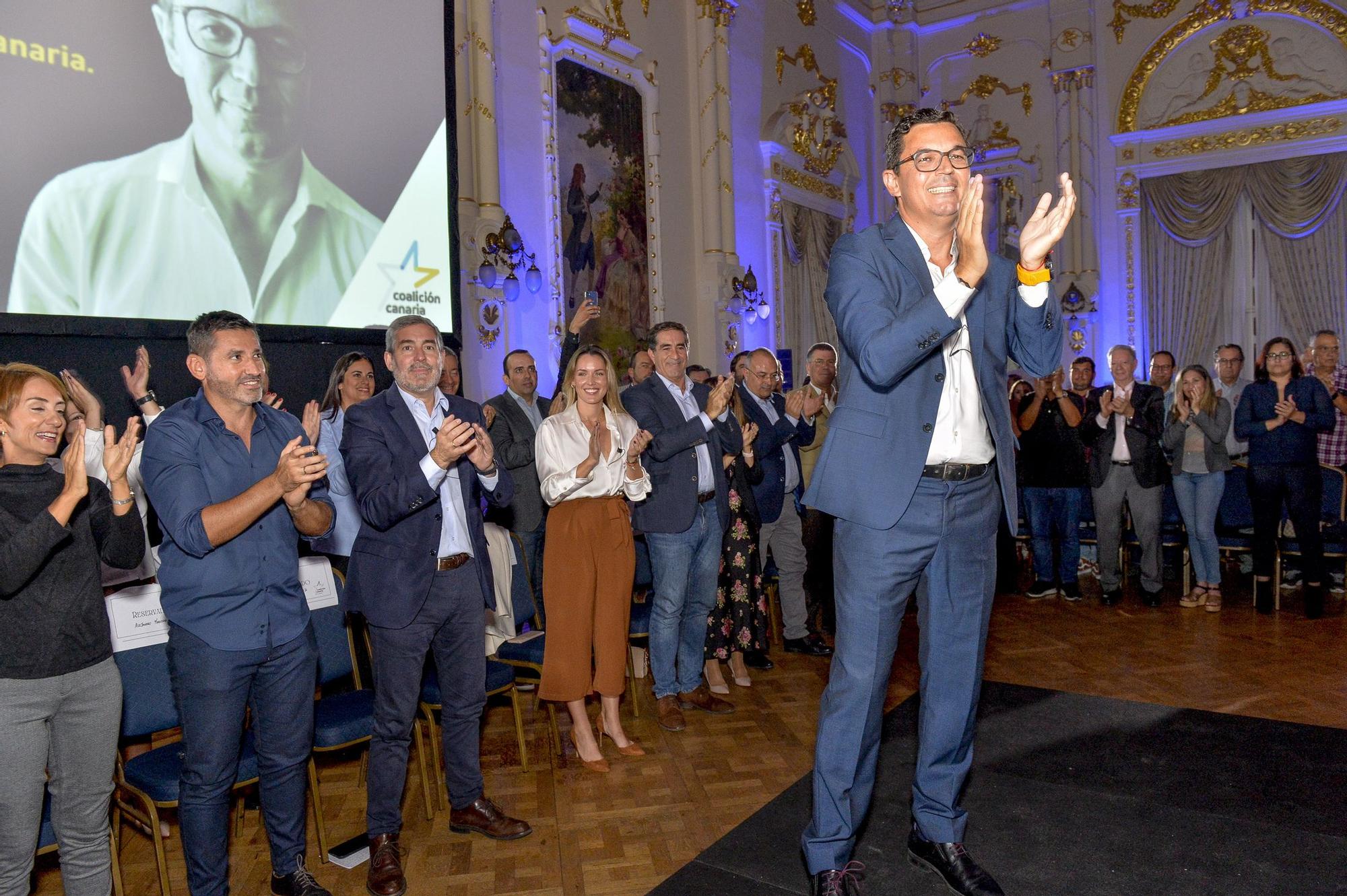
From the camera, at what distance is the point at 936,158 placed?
6.68ft

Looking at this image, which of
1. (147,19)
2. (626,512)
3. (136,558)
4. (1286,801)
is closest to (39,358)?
(147,19)

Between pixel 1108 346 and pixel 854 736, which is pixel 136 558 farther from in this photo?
pixel 1108 346

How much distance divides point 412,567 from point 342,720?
63cm

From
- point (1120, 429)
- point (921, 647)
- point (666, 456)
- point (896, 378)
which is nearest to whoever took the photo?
point (896, 378)

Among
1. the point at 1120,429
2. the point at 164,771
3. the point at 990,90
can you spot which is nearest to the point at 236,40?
the point at 164,771

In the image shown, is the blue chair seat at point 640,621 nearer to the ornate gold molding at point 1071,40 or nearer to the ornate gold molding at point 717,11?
the ornate gold molding at point 717,11

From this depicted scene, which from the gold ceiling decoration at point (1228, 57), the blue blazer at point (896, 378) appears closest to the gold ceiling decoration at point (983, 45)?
the gold ceiling decoration at point (1228, 57)

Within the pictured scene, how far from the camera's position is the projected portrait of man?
4082mm

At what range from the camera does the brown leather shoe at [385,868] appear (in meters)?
2.66

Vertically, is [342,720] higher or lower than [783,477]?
lower

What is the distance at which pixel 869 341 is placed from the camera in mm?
1948

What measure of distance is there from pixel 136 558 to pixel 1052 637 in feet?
15.4

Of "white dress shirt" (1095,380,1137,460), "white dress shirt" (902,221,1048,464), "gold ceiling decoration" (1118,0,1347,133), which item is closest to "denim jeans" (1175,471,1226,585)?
"white dress shirt" (1095,380,1137,460)

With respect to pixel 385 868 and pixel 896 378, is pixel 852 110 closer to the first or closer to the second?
pixel 896 378
